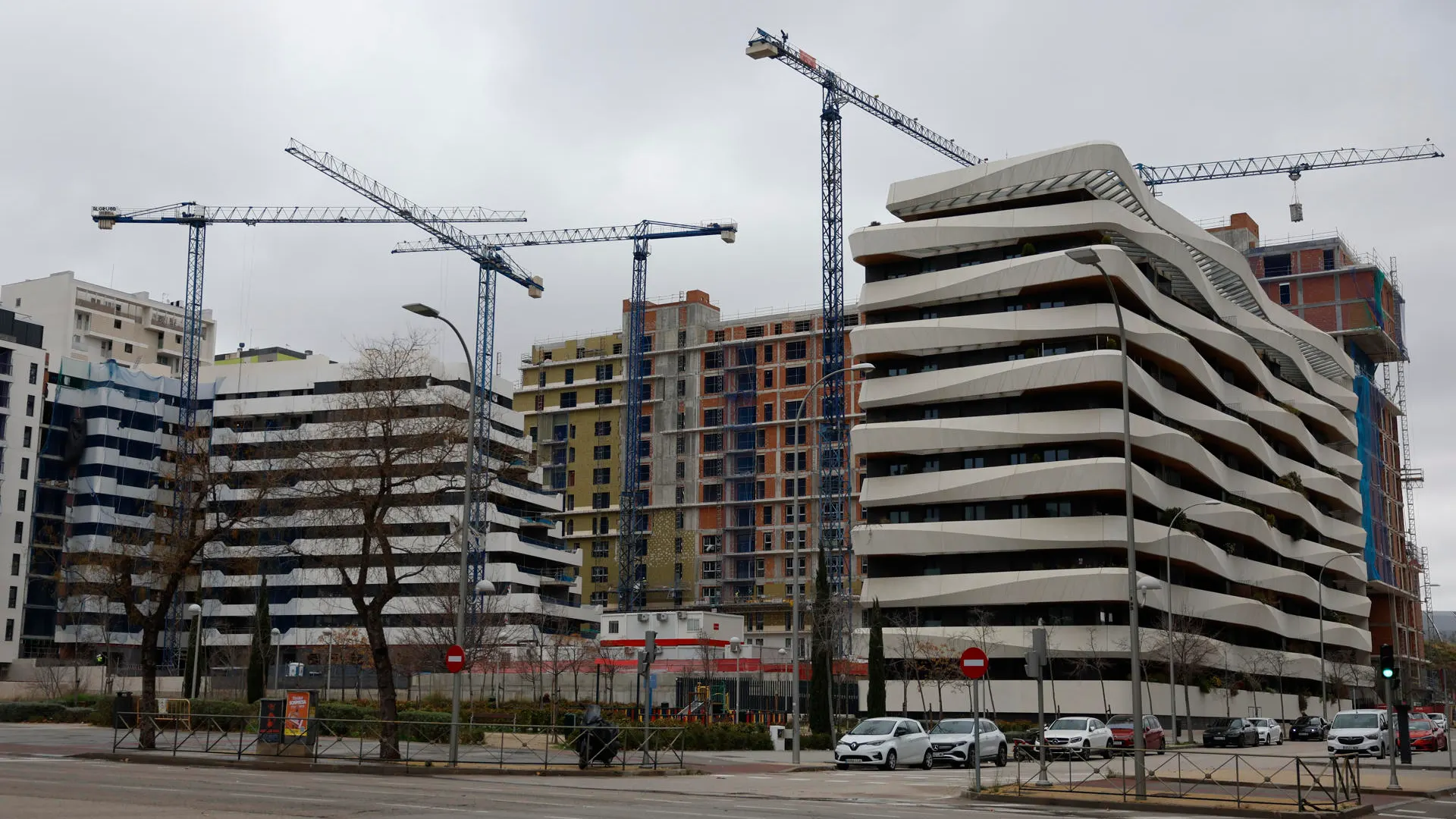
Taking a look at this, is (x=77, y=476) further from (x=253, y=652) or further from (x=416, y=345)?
(x=416, y=345)

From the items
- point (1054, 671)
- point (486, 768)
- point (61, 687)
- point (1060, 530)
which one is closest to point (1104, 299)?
point (1060, 530)

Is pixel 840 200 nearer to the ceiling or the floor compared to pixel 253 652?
nearer to the ceiling

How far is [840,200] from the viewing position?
357 feet

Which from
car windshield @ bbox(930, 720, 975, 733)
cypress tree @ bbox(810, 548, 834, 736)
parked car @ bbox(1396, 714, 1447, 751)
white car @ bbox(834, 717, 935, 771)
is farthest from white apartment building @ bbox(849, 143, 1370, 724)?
white car @ bbox(834, 717, 935, 771)

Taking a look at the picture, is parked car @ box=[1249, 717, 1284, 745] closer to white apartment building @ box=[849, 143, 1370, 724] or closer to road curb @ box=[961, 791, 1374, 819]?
white apartment building @ box=[849, 143, 1370, 724]

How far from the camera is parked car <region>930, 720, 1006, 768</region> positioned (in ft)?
139

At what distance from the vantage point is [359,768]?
106 feet

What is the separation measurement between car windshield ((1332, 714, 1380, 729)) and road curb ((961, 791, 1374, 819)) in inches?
1011

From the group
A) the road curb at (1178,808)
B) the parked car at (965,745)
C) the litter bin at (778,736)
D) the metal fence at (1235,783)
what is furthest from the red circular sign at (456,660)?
the litter bin at (778,736)

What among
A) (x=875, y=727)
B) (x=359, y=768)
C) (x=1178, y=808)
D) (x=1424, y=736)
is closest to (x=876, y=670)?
(x=1424, y=736)

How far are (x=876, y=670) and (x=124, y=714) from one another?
137 ft

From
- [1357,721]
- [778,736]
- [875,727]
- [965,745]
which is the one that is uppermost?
[875,727]

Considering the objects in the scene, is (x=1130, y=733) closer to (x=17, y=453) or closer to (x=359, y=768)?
(x=359, y=768)

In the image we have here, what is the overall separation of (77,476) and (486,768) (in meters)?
105
